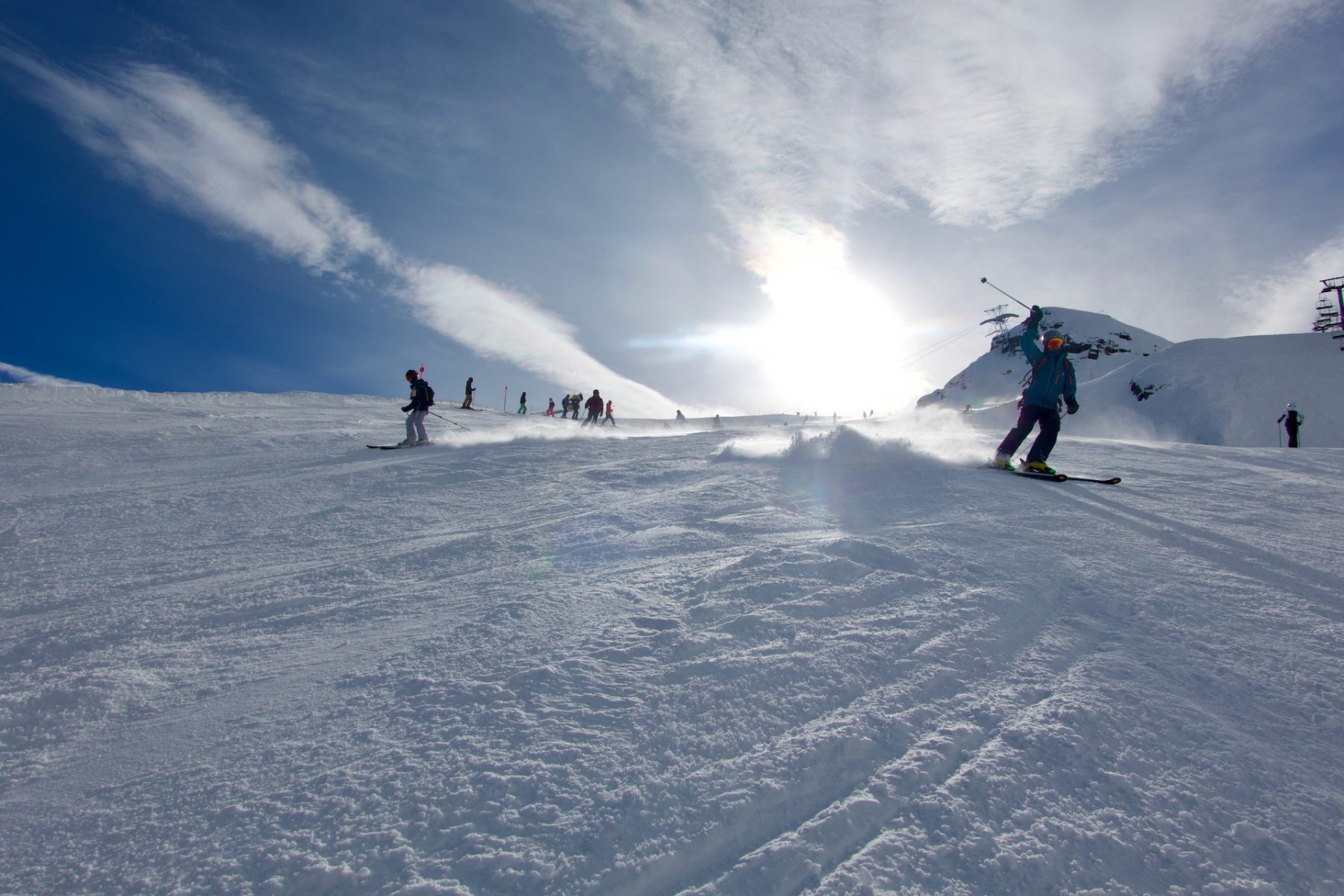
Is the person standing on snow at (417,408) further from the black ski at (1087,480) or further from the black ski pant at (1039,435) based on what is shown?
the black ski at (1087,480)

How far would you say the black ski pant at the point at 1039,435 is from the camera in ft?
27.9

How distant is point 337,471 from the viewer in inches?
376

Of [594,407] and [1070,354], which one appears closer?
[594,407]

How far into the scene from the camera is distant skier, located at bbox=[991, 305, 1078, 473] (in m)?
8.49

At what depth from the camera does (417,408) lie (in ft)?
45.8

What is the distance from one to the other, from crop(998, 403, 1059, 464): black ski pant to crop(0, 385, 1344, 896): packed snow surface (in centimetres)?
255

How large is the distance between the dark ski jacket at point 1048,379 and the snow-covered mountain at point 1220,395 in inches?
1107

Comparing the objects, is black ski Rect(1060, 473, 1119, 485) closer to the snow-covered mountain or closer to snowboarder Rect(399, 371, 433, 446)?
snowboarder Rect(399, 371, 433, 446)

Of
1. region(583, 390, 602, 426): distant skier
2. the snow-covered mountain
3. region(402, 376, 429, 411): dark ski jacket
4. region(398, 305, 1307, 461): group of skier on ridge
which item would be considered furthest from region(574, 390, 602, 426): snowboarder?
the snow-covered mountain

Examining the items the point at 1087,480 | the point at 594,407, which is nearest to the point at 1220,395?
the point at 594,407

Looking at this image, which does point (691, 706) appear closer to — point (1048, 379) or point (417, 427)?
point (1048, 379)

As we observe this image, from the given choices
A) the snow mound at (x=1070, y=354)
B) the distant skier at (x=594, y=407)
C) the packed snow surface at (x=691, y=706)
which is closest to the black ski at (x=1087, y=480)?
the packed snow surface at (x=691, y=706)

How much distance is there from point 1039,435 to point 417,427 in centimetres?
1261

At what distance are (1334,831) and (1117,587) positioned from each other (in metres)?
1.98
